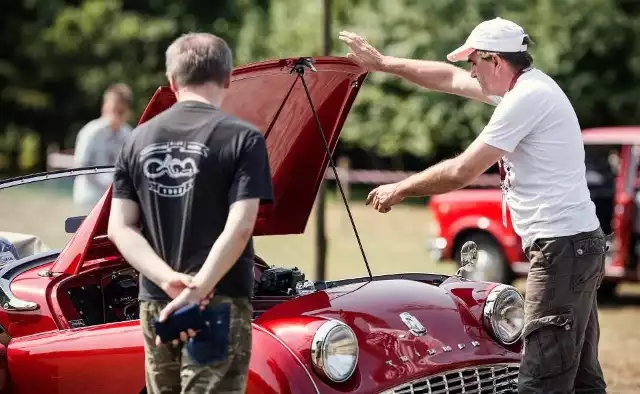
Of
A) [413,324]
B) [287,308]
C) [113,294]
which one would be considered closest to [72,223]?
[113,294]

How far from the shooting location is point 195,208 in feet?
10.9

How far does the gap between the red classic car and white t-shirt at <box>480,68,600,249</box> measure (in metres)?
0.56

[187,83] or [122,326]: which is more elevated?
[187,83]

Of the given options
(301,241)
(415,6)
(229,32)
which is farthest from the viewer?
(229,32)

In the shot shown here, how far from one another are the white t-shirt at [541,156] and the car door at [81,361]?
1566 millimetres

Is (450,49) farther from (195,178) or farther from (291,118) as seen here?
(195,178)

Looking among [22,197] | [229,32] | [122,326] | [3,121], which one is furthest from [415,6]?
[122,326]

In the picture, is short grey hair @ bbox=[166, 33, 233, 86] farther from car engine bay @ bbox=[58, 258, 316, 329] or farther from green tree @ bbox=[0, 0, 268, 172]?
green tree @ bbox=[0, 0, 268, 172]

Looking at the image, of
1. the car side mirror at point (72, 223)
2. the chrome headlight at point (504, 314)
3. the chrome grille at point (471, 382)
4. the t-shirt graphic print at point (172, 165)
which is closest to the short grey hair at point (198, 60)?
the t-shirt graphic print at point (172, 165)

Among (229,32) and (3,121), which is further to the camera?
(3,121)

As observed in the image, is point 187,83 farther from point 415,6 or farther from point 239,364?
point 415,6

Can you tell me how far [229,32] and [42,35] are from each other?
6.98 m

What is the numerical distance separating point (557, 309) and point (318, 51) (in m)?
23.0

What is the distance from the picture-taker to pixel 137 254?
340cm
